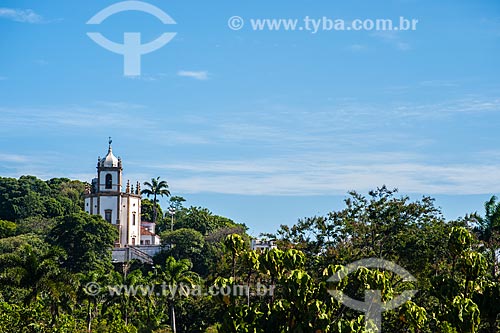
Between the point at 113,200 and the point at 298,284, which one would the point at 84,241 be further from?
the point at 298,284

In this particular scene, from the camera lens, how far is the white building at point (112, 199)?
7938 cm

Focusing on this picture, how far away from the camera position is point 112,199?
3137 inches

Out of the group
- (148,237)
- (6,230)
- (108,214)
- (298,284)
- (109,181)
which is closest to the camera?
(298,284)

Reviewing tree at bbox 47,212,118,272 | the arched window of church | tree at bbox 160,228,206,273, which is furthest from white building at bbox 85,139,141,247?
tree at bbox 47,212,118,272

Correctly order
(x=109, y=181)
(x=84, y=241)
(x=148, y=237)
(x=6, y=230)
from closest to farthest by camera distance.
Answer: (x=84, y=241) → (x=109, y=181) → (x=6, y=230) → (x=148, y=237)

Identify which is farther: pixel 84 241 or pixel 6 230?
pixel 6 230

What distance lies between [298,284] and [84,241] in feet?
142

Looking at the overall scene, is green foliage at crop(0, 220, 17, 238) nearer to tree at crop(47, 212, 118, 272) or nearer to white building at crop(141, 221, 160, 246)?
white building at crop(141, 221, 160, 246)

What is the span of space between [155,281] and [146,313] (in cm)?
197

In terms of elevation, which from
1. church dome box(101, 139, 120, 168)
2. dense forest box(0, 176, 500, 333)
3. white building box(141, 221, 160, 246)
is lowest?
dense forest box(0, 176, 500, 333)

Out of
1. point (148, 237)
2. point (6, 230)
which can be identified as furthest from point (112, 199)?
point (6, 230)

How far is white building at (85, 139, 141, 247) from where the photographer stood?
79.4m

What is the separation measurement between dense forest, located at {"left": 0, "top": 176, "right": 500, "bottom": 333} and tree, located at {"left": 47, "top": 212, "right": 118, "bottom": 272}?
177 millimetres

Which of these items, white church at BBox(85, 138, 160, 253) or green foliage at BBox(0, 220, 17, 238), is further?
green foliage at BBox(0, 220, 17, 238)
